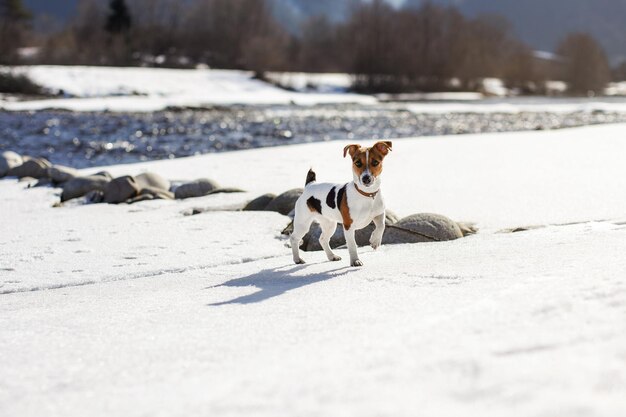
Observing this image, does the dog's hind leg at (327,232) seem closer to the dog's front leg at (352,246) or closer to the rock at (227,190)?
the dog's front leg at (352,246)

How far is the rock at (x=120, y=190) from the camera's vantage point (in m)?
9.09

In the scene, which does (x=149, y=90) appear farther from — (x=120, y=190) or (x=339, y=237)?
(x=339, y=237)

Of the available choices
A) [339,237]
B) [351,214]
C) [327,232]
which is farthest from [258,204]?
[351,214]

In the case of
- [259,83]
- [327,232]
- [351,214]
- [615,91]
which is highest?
[259,83]

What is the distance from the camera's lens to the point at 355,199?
4.98 metres

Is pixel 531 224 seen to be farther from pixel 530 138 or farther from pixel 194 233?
pixel 530 138

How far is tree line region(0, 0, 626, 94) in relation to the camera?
53875mm

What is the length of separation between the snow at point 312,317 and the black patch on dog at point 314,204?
0.45 meters

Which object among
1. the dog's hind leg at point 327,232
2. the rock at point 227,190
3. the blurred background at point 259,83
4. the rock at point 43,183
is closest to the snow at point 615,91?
the blurred background at point 259,83

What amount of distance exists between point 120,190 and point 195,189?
945mm

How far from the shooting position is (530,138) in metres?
14.0

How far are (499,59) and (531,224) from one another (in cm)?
7064

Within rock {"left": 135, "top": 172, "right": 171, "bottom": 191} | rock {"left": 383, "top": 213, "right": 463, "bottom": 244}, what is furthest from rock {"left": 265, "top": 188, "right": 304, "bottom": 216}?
rock {"left": 135, "top": 172, "right": 171, "bottom": 191}

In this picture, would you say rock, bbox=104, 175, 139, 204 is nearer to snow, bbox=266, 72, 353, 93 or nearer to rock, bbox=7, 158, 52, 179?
rock, bbox=7, 158, 52, 179
